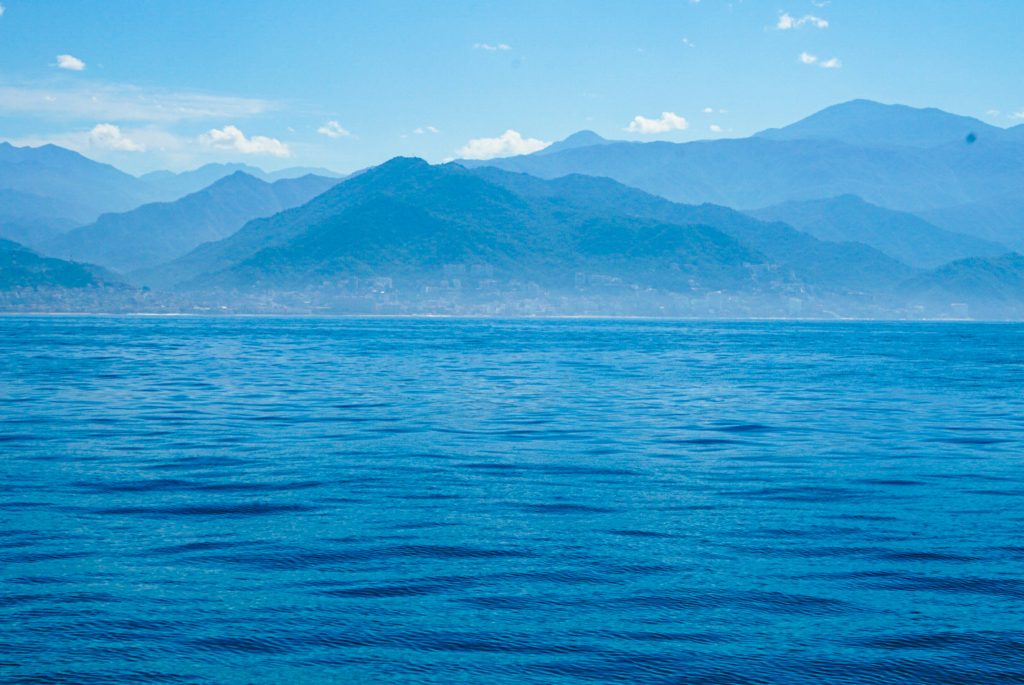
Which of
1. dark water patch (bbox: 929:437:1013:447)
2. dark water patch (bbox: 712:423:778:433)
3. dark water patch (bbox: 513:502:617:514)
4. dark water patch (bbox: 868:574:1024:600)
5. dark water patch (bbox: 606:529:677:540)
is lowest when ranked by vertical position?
dark water patch (bbox: 513:502:617:514)

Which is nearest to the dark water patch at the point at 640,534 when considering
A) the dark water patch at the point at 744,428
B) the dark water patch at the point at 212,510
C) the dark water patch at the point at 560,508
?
the dark water patch at the point at 560,508

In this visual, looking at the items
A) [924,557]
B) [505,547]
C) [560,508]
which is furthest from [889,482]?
[505,547]

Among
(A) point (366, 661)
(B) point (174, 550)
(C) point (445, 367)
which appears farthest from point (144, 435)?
(C) point (445, 367)

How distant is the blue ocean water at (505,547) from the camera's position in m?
13.5

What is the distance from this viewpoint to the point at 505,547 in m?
19.3

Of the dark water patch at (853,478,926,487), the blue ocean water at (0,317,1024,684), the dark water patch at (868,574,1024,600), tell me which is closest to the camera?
→ the blue ocean water at (0,317,1024,684)

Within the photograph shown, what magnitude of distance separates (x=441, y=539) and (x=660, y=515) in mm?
5036

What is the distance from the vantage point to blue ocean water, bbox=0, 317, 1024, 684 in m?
13.5

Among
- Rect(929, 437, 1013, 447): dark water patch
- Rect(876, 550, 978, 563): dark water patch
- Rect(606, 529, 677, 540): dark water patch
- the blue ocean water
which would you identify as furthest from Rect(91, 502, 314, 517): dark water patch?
Rect(929, 437, 1013, 447): dark water patch

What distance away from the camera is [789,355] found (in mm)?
113188

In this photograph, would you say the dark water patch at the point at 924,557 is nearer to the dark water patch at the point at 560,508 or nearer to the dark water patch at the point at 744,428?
the dark water patch at the point at 560,508

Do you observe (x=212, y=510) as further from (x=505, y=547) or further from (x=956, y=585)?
(x=956, y=585)

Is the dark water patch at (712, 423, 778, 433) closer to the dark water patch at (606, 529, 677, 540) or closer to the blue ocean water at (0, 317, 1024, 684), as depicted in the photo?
the blue ocean water at (0, 317, 1024, 684)

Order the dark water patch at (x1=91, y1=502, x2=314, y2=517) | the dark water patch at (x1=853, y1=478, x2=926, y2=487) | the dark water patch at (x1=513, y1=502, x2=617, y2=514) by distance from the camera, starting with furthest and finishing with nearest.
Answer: the dark water patch at (x1=853, y1=478, x2=926, y2=487), the dark water patch at (x1=513, y1=502, x2=617, y2=514), the dark water patch at (x1=91, y1=502, x2=314, y2=517)
